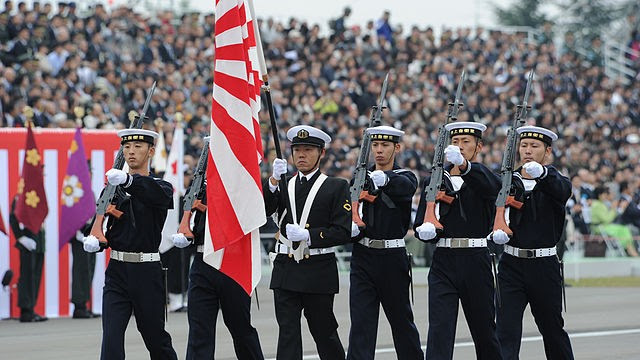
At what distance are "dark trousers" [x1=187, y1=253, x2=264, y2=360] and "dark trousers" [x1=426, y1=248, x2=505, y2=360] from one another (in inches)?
55.1

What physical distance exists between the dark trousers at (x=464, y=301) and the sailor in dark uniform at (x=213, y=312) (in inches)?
55.1

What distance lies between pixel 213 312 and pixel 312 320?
761mm

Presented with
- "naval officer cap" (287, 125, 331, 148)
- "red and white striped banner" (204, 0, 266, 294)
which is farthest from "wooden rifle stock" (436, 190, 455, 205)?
"red and white striped banner" (204, 0, 266, 294)

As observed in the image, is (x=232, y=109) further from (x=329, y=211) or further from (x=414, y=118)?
(x=414, y=118)

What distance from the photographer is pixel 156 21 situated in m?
25.6

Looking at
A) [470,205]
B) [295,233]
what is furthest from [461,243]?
[295,233]

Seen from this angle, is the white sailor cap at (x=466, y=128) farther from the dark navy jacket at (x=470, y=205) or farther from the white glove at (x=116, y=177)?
the white glove at (x=116, y=177)

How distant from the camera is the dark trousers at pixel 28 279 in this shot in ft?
51.4

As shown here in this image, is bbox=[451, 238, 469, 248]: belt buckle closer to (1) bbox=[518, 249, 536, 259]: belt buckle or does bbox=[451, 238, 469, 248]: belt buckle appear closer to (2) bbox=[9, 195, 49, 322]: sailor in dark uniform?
(1) bbox=[518, 249, 536, 259]: belt buckle

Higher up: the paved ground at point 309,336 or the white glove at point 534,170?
the white glove at point 534,170

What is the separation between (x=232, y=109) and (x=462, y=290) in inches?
89.4

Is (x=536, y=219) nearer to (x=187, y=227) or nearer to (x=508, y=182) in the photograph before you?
(x=508, y=182)

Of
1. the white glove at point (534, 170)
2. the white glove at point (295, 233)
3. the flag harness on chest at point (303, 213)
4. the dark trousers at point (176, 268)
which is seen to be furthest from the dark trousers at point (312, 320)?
the dark trousers at point (176, 268)

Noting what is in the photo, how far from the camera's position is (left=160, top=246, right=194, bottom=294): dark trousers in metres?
16.6
